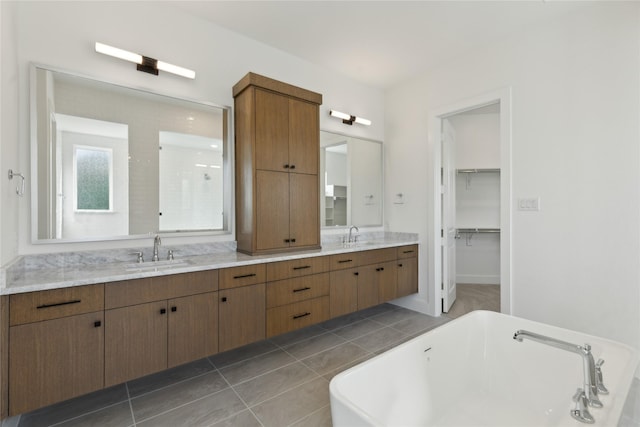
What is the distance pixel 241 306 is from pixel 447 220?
2.65 m

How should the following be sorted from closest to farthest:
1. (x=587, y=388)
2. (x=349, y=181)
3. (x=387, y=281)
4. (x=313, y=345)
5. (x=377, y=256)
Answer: (x=587, y=388)
(x=313, y=345)
(x=377, y=256)
(x=387, y=281)
(x=349, y=181)

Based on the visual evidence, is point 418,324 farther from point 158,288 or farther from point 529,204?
point 158,288

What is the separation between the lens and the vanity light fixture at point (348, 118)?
3473 mm

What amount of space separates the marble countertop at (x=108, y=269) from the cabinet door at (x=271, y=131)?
0.80 metres

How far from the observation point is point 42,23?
1.94 meters

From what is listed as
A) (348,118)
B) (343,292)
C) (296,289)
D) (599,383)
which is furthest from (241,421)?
(348,118)

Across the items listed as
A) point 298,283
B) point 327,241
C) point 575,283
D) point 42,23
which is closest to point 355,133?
point 327,241

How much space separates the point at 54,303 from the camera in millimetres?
1562

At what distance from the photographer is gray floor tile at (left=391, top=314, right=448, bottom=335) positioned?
3074mm

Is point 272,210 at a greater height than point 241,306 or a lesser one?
greater

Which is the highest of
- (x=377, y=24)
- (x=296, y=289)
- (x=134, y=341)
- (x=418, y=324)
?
(x=377, y=24)

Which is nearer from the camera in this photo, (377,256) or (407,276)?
(377,256)

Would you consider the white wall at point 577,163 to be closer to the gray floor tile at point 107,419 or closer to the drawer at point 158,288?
the drawer at point 158,288

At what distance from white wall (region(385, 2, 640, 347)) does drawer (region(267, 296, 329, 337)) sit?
5.99 feet
